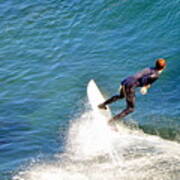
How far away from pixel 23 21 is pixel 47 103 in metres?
8.97

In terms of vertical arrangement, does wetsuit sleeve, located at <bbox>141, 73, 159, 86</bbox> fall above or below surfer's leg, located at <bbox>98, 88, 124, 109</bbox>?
below

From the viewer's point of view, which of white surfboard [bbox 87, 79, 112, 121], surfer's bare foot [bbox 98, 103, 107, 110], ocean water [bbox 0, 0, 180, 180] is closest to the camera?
ocean water [bbox 0, 0, 180, 180]

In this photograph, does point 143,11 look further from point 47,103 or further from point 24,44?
point 47,103

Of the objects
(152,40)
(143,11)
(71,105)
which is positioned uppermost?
(143,11)

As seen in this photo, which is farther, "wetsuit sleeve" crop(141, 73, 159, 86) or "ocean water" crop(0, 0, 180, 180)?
"ocean water" crop(0, 0, 180, 180)

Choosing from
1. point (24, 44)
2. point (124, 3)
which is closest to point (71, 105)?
point (24, 44)

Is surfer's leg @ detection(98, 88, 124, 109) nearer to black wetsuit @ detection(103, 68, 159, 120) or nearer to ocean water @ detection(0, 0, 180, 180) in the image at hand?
black wetsuit @ detection(103, 68, 159, 120)

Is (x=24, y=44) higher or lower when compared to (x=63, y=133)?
higher

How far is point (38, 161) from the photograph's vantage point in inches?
842

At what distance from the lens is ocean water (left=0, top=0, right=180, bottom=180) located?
68.8 feet

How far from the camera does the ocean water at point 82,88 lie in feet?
68.8

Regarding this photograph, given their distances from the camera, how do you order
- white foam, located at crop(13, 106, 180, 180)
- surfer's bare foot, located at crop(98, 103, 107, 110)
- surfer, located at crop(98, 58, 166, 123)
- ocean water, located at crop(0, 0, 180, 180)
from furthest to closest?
surfer's bare foot, located at crop(98, 103, 107, 110) < ocean water, located at crop(0, 0, 180, 180) < white foam, located at crop(13, 106, 180, 180) < surfer, located at crop(98, 58, 166, 123)

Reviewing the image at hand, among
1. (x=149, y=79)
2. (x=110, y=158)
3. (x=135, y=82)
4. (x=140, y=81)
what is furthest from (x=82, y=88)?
(x=149, y=79)

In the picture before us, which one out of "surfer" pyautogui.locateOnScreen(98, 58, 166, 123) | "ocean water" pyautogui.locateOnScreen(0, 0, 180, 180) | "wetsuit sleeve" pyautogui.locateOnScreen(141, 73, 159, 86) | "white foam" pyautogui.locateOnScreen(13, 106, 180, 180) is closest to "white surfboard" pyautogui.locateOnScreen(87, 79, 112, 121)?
"white foam" pyautogui.locateOnScreen(13, 106, 180, 180)
